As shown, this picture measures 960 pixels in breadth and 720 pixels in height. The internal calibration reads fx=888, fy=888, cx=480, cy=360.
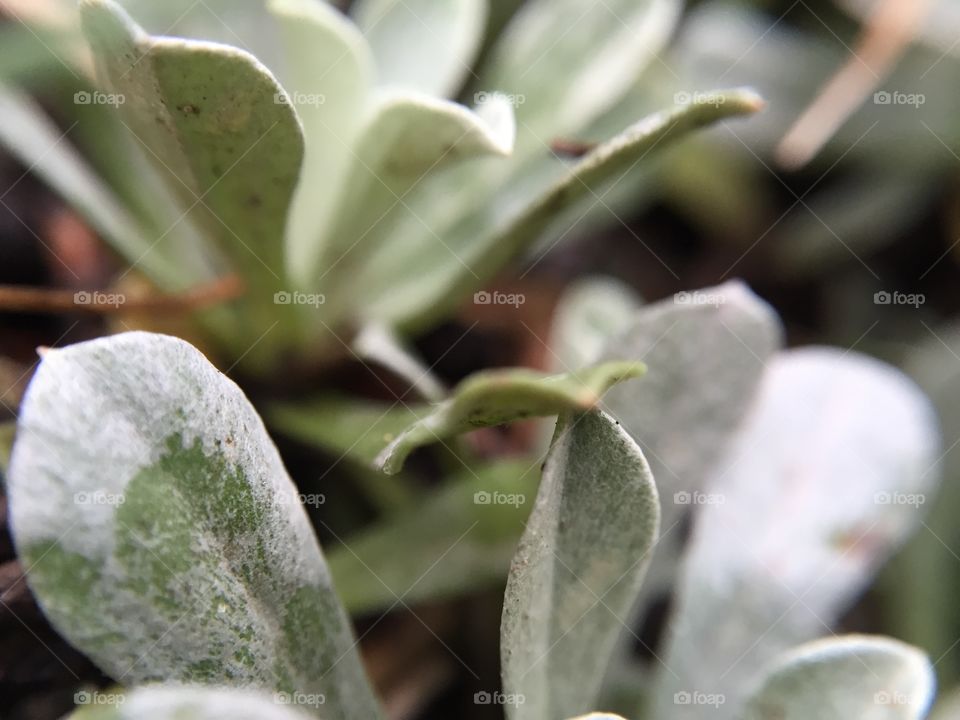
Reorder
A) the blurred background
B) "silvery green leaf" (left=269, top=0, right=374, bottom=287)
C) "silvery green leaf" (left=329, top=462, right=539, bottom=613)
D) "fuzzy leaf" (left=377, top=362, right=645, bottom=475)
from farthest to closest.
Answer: the blurred background
"silvery green leaf" (left=329, top=462, right=539, bottom=613)
"silvery green leaf" (left=269, top=0, right=374, bottom=287)
"fuzzy leaf" (left=377, top=362, right=645, bottom=475)

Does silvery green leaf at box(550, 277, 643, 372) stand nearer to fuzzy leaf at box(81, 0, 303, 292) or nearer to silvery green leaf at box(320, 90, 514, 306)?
silvery green leaf at box(320, 90, 514, 306)

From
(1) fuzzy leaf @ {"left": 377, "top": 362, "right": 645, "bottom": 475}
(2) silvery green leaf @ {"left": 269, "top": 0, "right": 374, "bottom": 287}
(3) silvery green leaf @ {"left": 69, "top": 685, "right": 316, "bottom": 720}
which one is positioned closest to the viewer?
(3) silvery green leaf @ {"left": 69, "top": 685, "right": 316, "bottom": 720}

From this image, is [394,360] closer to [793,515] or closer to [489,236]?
[489,236]

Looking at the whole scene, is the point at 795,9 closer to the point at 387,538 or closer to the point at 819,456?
the point at 819,456

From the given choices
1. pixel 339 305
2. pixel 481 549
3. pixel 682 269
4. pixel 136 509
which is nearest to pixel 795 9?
pixel 682 269

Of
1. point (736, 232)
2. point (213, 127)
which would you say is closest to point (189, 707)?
point (213, 127)

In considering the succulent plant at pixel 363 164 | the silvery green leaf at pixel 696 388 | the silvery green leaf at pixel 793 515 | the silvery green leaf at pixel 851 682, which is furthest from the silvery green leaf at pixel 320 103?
the silvery green leaf at pixel 851 682

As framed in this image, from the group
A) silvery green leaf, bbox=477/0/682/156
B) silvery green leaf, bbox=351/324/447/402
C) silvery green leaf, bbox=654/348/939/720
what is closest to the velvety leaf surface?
silvery green leaf, bbox=351/324/447/402
